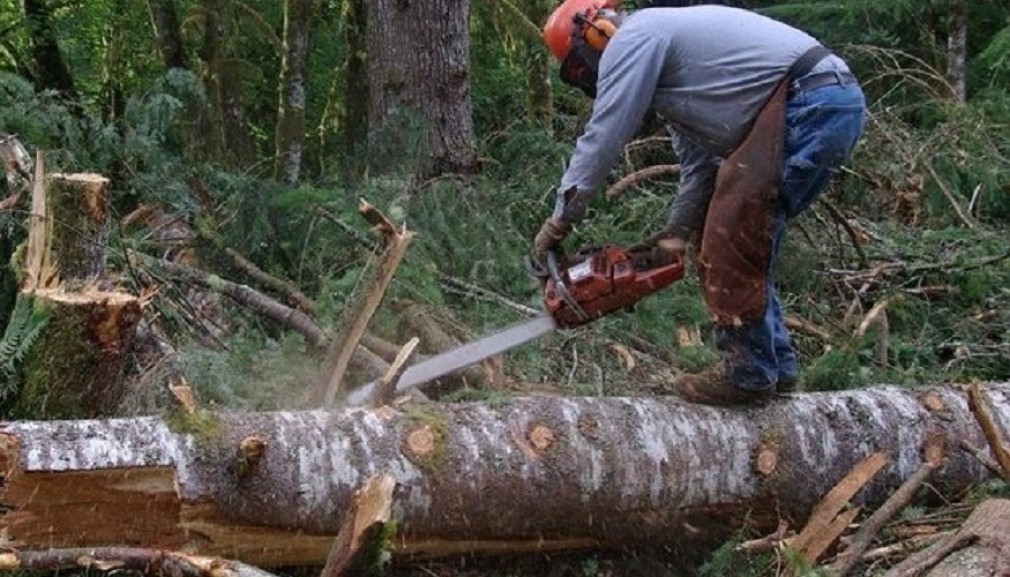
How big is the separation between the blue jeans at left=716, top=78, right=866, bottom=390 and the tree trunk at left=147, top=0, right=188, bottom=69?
791 centimetres

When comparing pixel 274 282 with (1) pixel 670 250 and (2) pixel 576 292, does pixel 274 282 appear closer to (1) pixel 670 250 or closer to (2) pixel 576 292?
(2) pixel 576 292

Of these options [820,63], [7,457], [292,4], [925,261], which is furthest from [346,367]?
[292,4]

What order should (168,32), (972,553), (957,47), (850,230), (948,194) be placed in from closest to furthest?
(972,553) < (850,230) < (948,194) < (957,47) < (168,32)

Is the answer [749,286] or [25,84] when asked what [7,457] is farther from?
[25,84]

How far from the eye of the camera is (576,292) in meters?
3.59

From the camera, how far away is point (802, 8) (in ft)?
30.7

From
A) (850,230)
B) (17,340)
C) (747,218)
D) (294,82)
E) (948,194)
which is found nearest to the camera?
(17,340)

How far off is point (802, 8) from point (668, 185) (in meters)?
3.96

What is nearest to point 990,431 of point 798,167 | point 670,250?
point 798,167

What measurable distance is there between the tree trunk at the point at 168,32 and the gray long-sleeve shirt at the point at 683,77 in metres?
7.65

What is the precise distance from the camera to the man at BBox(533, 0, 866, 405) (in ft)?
11.4

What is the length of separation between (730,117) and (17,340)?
2.36 metres

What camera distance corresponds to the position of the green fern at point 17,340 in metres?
3.35

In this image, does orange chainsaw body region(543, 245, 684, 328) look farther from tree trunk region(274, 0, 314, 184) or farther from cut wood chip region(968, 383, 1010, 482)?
tree trunk region(274, 0, 314, 184)
